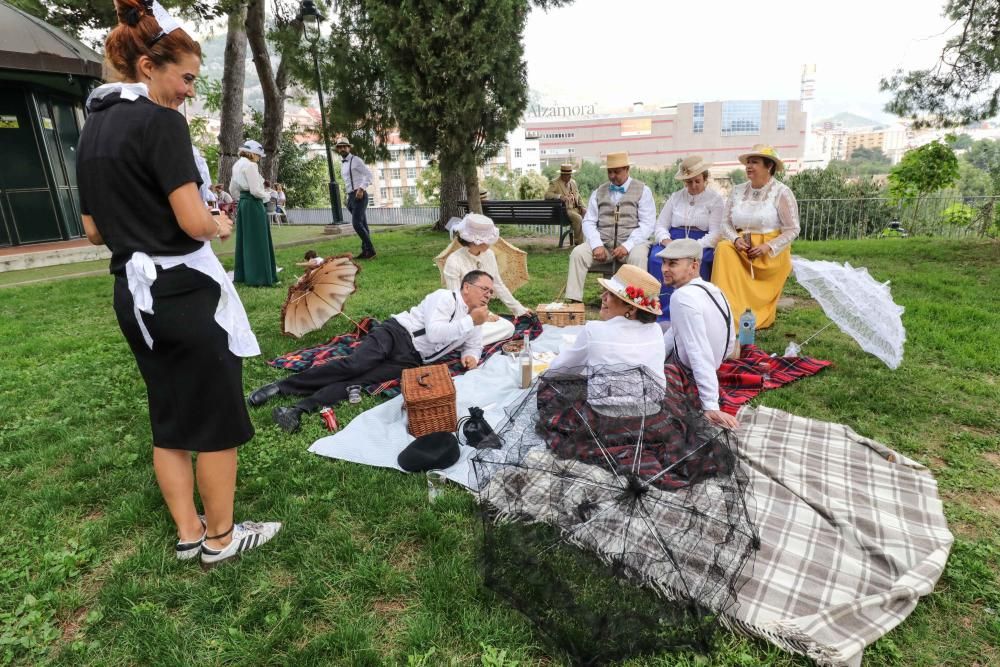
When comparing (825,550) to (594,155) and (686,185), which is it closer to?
(686,185)

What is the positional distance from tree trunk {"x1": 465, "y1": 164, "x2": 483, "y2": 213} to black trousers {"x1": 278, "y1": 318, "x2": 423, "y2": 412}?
20.3 ft

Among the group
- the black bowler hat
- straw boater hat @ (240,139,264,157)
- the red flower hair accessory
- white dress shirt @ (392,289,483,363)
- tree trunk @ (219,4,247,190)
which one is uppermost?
tree trunk @ (219,4,247,190)

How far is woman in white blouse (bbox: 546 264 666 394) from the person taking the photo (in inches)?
117

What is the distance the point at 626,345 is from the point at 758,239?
11.0ft

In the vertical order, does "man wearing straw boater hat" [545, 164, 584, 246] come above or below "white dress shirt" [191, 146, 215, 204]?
below

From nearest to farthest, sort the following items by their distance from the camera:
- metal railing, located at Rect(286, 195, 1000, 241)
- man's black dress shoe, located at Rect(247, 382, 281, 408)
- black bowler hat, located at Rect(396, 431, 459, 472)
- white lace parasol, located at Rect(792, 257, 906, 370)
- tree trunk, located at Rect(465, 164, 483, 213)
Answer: black bowler hat, located at Rect(396, 431, 459, 472), white lace parasol, located at Rect(792, 257, 906, 370), man's black dress shoe, located at Rect(247, 382, 281, 408), tree trunk, located at Rect(465, 164, 483, 213), metal railing, located at Rect(286, 195, 1000, 241)

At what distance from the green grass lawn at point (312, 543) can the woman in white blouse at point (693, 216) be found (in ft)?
5.17

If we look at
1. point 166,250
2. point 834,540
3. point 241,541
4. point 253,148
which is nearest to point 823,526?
point 834,540

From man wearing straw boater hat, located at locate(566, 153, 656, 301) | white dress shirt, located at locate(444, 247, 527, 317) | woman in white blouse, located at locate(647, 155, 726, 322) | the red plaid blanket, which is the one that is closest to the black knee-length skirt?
the red plaid blanket

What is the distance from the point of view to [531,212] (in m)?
10.8

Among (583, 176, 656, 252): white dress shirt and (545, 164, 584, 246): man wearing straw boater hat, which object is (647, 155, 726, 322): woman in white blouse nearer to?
(583, 176, 656, 252): white dress shirt

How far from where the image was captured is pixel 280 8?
14.0 metres

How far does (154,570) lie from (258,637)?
0.72 m

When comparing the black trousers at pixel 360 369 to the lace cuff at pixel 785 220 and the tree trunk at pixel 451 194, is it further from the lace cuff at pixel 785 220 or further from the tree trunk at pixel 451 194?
the tree trunk at pixel 451 194
